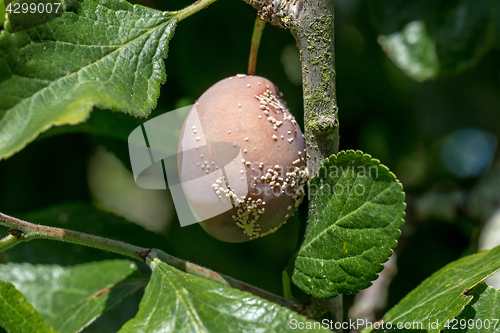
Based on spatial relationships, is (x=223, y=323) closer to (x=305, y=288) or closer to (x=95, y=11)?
(x=305, y=288)

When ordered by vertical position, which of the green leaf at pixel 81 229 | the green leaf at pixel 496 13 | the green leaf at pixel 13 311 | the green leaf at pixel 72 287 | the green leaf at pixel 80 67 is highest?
the green leaf at pixel 496 13

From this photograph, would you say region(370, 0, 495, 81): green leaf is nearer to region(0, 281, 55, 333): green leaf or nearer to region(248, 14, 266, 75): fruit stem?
region(248, 14, 266, 75): fruit stem

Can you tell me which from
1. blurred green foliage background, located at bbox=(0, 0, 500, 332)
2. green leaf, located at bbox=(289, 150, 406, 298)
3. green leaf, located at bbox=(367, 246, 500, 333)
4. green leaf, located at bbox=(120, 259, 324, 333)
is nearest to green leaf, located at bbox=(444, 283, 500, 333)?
green leaf, located at bbox=(367, 246, 500, 333)

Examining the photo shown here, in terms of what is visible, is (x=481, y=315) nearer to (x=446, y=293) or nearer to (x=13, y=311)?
(x=446, y=293)

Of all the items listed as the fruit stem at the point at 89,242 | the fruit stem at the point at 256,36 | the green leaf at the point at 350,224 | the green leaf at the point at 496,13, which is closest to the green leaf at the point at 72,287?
the fruit stem at the point at 89,242

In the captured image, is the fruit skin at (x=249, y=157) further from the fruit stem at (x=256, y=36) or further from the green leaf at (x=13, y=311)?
the green leaf at (x=13, y=311)

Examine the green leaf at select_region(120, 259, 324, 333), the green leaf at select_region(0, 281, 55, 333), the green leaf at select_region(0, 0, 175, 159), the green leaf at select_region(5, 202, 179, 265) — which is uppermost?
the green leaf at select_region(0, 0, 175, 159)

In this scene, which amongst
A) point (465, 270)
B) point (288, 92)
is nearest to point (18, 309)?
point (465, 270)
